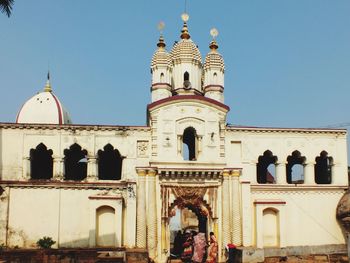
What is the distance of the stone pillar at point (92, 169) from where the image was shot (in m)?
25.5

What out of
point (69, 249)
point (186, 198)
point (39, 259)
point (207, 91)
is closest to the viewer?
point (39, 259)

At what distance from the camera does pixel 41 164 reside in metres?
28.7

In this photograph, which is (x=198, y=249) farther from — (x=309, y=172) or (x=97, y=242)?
(x=309, y=172)

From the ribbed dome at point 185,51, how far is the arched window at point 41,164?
11.0 m

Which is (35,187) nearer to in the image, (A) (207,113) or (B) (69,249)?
(B) (69,249)

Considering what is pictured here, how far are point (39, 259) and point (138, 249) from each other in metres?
4.76

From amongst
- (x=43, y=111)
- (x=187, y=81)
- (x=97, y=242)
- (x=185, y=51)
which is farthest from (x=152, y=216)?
(x=43, y=111)

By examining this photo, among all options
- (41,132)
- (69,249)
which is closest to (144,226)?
(69,249)

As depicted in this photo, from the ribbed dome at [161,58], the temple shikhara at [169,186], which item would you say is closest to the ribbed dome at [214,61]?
the ribbed dome at [161,58]

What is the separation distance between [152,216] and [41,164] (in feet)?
26.7

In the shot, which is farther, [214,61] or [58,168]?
[214,61]

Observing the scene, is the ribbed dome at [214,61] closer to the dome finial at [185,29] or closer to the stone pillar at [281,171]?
the dome finial at [185,29]

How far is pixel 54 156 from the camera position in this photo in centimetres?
2548

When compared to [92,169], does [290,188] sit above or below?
below
